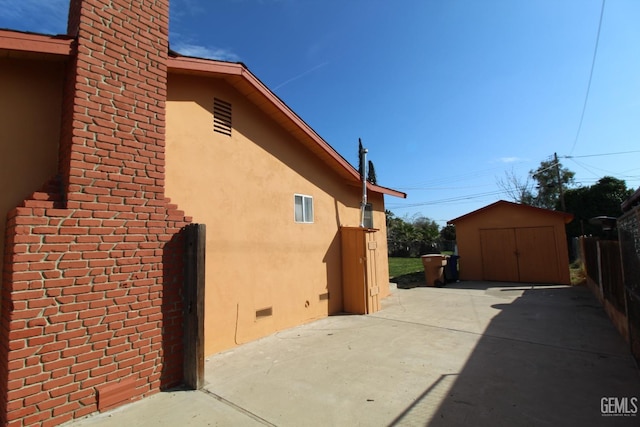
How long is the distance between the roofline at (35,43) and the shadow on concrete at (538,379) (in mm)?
5508

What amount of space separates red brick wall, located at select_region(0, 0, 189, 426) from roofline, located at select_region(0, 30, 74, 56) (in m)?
0.17

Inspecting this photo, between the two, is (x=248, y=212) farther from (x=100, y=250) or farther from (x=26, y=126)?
(x=26, y=126)

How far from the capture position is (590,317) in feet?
24.6

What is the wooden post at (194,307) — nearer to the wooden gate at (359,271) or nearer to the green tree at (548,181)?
the wooden gate at (359,271)

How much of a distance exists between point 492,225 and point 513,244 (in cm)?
114

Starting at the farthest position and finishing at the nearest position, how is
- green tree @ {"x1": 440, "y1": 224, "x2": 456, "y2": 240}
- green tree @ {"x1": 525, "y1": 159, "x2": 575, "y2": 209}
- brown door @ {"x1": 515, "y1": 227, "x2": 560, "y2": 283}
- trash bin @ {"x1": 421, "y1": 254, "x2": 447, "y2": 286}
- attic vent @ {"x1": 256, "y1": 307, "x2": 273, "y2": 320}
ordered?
green tree @ {"x1": 440, "y1": 224, "x2": 456, "y2": 240}, green tree @ {"x1": 525, "y1": 159, "x2": 575, "y2": 209}, trash bin @ {"x1": 421, "y1": 254, "x2": 447, "y2": 286}, brown door @ {"x1": 515, "y1": 227, "x2": 560, "y2": 283}, attic vent @ {"x1": 256, "y1": 307, "x2": 273, "y2": 320}

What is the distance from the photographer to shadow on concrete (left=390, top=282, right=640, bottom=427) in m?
3.40

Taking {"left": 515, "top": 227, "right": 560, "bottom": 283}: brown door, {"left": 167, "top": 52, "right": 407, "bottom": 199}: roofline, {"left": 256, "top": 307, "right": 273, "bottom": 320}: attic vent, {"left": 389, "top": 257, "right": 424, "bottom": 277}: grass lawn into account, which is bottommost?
{"left": 389, "top": 257, "right": 424, "bottom": 277}: grass lawn

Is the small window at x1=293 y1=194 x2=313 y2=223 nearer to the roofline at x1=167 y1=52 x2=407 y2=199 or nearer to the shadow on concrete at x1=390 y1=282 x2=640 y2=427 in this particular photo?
the roofline at x1=167 y1=52 x2=407 y2=199

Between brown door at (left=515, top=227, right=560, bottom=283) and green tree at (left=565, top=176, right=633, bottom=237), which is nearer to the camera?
brown door at (left=515, top=227, right=560, bottom=283)

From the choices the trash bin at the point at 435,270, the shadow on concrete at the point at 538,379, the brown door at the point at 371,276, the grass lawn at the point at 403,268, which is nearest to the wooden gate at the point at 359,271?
the brown door at the point at 371,276

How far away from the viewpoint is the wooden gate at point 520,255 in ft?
43.7

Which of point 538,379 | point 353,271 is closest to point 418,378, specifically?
point 538,379

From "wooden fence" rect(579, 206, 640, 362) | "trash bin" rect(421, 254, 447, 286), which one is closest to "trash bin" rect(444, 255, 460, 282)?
"trash bin" rect(421, 254, 447, 286)
